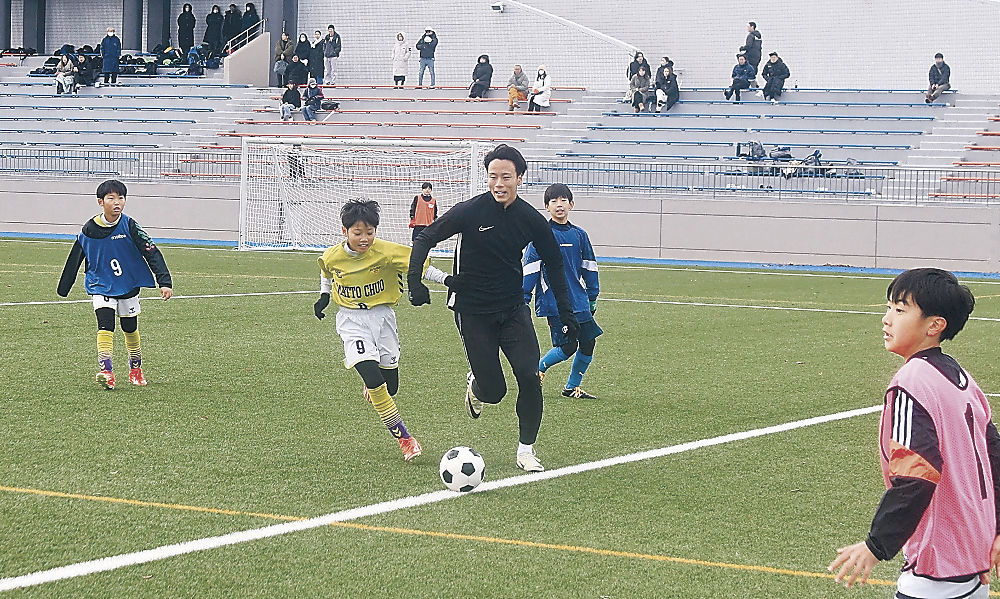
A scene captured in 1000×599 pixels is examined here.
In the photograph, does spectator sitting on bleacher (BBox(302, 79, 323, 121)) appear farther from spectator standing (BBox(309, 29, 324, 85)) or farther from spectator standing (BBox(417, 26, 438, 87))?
spectator standing (BBox(417, 26, 438, 87))

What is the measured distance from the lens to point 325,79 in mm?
36188

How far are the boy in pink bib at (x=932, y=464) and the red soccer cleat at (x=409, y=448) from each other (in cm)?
372

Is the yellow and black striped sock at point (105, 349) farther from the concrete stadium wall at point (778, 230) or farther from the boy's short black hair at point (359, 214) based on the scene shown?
the concrete stadium wall at point (778, 230)

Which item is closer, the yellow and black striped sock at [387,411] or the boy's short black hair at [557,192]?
the yellow and black striped sock at [387,411]

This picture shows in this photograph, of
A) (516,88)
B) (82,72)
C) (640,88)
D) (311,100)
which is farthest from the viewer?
(82,72)

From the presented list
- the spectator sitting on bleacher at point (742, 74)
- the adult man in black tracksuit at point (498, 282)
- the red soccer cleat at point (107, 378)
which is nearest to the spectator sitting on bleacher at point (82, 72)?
the spectator sitting on bleacher at point (742, 74)

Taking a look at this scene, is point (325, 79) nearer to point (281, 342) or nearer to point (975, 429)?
point (281, 342)

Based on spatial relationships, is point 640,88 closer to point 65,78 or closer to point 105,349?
point 65,78

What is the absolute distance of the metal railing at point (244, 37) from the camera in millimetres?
37406

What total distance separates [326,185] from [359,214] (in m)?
19.7

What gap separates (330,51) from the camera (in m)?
34.9

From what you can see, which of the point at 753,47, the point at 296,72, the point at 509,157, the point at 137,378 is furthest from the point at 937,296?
the point at 296,72

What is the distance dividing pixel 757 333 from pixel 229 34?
29105 millimetres

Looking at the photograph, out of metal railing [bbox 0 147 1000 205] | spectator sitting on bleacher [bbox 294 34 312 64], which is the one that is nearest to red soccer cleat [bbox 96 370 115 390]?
metal railing [bbox 0 147 1000 205]
